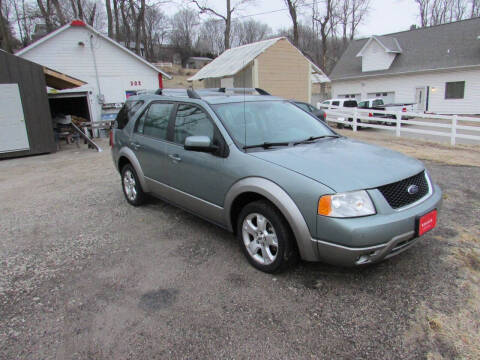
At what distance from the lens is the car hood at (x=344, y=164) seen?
2830 mm

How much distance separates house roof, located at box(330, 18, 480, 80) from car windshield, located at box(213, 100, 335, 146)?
78.6 feet

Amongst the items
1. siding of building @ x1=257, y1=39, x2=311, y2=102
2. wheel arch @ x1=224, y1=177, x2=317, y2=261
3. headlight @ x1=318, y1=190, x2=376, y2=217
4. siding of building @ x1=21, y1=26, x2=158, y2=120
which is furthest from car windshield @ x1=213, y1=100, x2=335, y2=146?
siding of building @ x1=21, y1=26, x2=158, y2=120

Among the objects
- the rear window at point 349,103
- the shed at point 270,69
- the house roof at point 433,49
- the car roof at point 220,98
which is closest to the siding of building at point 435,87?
the house roof at point 433,49

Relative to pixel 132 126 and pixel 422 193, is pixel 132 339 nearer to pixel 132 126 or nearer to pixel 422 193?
pixel 422 193

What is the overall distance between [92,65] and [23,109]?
7.52 m

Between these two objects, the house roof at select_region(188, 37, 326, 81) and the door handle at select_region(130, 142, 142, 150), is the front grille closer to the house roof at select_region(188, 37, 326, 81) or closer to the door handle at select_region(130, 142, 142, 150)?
the door handle at select_region(130, 142, 142, 150)

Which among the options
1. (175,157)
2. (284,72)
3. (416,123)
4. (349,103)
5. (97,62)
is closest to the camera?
(175,157)

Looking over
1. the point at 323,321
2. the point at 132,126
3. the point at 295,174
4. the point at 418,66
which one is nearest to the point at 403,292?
the point at 323,321

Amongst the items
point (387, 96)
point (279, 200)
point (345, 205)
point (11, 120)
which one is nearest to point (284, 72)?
point (387, 96)

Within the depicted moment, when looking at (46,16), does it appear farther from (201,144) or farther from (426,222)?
(426,222)

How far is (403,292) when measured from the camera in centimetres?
295

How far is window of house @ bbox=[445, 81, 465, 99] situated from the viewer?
2358 centimetres

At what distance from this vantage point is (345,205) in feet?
8.93

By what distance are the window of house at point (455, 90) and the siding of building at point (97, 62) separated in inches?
768
